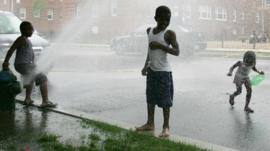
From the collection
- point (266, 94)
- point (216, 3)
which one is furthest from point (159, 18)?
point (216, 3)

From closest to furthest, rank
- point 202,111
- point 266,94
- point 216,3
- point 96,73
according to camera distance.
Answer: point 202,111, point 266,94, point 96,73, point 216,3

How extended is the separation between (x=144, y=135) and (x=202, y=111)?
2.74 metres

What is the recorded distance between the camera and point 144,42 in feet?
83.1

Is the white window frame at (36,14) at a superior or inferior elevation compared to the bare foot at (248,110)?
superior

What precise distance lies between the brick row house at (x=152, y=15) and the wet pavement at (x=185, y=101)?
157cm

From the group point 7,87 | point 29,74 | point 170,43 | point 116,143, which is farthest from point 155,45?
point 29,74

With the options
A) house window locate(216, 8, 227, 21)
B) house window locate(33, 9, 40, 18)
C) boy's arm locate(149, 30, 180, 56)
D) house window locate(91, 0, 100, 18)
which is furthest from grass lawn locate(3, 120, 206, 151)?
house window locate(33, 9, 40, 18)

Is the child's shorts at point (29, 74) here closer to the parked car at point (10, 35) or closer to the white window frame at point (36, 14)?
the parked car at point (10, 35)

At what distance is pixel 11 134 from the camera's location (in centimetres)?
677

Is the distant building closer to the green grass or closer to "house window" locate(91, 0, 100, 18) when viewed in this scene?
"house window" locate(91, 0, 100, 18)

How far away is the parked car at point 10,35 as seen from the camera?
14.8 m

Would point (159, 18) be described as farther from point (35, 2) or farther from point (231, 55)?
point (35, 2)

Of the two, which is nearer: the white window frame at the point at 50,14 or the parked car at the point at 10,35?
the parked car at the point at 10,35

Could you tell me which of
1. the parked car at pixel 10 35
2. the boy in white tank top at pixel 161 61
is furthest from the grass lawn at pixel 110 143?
the parked car at pixel 10 35
